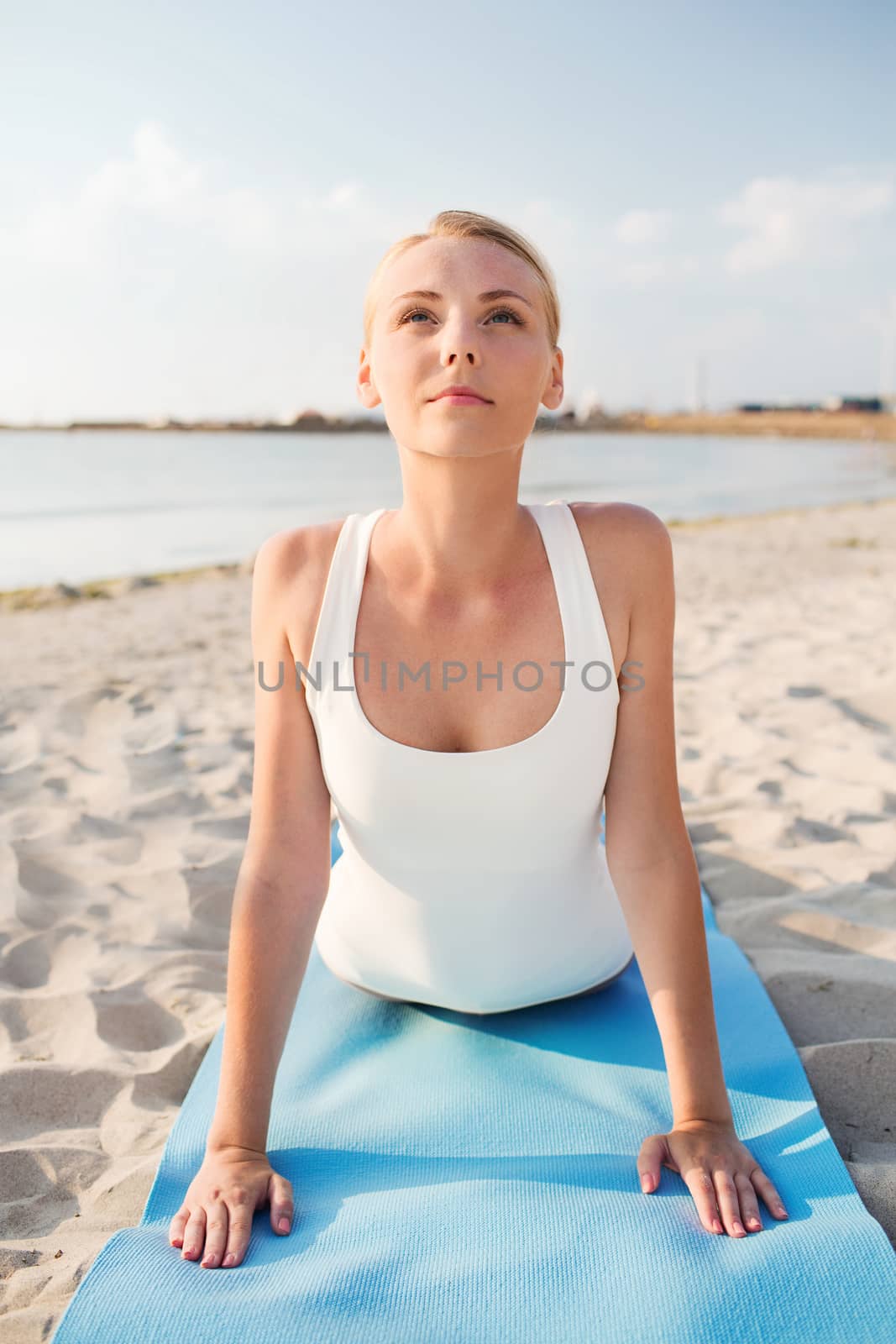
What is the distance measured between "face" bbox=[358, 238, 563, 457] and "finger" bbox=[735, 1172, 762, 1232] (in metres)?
1.12

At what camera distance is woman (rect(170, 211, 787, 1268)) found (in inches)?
59.2

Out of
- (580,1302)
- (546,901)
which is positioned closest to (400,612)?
(546,901)

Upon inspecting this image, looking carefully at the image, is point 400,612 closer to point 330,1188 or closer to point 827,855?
point 330,1188

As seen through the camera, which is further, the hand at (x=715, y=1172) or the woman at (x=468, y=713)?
the woman at (x=468, y=713)

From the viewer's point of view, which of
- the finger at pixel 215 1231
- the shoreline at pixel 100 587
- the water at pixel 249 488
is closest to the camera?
the finger at pixel 215 1231

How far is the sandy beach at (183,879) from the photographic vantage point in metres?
1.73

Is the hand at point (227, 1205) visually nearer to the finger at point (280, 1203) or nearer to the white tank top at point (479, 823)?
the finger at point (280, 1203)

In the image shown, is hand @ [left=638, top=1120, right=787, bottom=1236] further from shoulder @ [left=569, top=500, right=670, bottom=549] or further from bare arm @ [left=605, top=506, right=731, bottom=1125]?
shoulder @ [left=569, top=500, right=670, bottom=549]

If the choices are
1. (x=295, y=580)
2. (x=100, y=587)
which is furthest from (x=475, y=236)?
(x=100, y=587)

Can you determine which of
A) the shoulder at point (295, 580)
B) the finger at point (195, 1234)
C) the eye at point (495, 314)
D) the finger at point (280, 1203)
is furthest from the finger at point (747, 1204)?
the eye at point (495, 314)

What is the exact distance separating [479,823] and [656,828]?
298mm

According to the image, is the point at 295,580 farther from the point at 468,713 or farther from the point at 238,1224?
the point at 238,1224

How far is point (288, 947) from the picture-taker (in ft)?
5.40

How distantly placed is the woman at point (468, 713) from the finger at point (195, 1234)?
0.04 meters
